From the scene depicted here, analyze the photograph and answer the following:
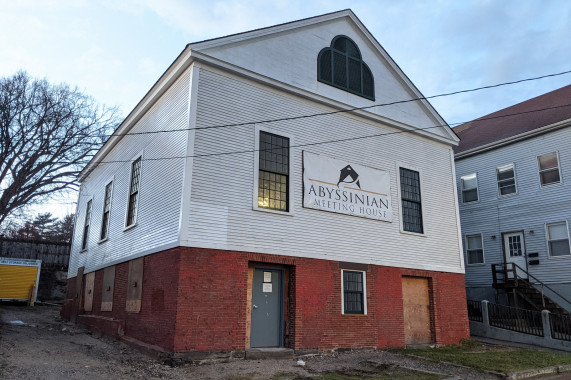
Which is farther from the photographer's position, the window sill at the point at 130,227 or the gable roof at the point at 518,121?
the gable roof at the point at 518,121

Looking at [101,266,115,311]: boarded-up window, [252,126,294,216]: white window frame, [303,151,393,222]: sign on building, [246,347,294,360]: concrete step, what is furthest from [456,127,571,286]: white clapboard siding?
[101,266,115,311]: boarded-up window

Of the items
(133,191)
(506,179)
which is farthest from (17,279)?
(506,179)

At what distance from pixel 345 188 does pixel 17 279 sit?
19659 millimetres

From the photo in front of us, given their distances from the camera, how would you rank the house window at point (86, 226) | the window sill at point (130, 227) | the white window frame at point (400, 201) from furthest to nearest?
the house window at point (86, 226), the white window frame at point (400, 201), the window sill at point (130, 227)

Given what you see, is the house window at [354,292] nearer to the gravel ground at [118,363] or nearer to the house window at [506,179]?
the gravel ground at [118,363]

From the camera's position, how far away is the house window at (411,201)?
52.7ft

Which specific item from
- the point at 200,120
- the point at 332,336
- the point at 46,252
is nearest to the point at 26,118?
the point at 46,252

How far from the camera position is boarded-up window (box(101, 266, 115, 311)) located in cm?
1535

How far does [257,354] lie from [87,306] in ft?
30.4

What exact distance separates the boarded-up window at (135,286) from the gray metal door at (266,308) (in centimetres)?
327

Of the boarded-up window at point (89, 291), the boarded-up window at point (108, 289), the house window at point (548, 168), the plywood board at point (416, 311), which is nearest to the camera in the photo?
the plywood board at point (416, 311)

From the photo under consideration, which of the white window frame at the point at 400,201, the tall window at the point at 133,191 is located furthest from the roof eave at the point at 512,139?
the tall window at the point at 133,191

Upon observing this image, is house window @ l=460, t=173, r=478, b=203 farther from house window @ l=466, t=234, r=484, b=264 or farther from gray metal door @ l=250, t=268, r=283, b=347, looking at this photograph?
gray metal door @ l=250, t=268, r=283, b=347

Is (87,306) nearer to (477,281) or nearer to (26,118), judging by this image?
(26,118)
